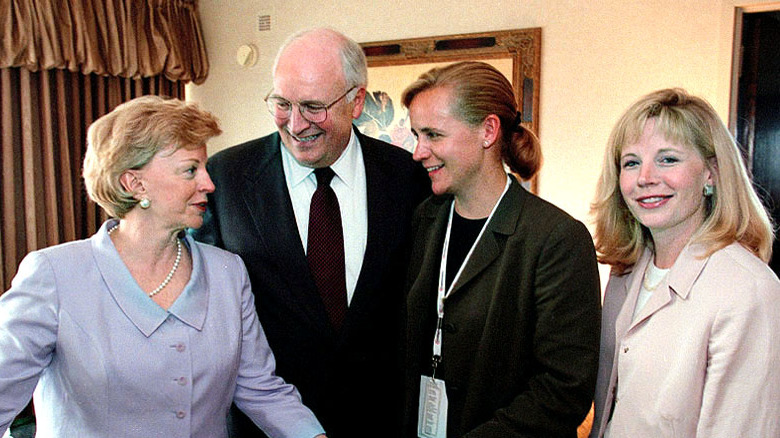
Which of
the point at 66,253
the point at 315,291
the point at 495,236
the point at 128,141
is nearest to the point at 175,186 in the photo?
the point at 128,141

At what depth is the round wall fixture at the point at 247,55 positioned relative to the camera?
16.0ft

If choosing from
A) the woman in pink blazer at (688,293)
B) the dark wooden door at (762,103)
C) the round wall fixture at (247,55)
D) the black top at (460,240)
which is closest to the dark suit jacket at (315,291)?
the black top at (460,240)

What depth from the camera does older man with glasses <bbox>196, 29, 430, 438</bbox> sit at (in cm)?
183

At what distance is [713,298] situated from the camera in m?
1.38

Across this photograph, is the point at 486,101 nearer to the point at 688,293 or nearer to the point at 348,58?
the point at 348,58

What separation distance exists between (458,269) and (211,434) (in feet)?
2.48

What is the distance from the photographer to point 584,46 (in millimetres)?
3768

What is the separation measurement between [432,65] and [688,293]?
306 cm

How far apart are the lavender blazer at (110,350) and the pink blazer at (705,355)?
807mm

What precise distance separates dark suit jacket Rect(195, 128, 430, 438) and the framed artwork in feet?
7.20

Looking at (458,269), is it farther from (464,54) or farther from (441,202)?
(464,54)

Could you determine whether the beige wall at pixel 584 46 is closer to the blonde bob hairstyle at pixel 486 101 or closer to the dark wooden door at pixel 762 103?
the dark wooden door at pixel 762 103

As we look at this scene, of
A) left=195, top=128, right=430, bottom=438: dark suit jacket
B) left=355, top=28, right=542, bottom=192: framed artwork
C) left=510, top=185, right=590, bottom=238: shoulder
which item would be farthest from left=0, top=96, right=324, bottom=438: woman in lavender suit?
left=355, top=28, right=542, bottom=192: framed artwork

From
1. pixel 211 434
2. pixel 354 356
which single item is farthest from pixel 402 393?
pixel 211 434
